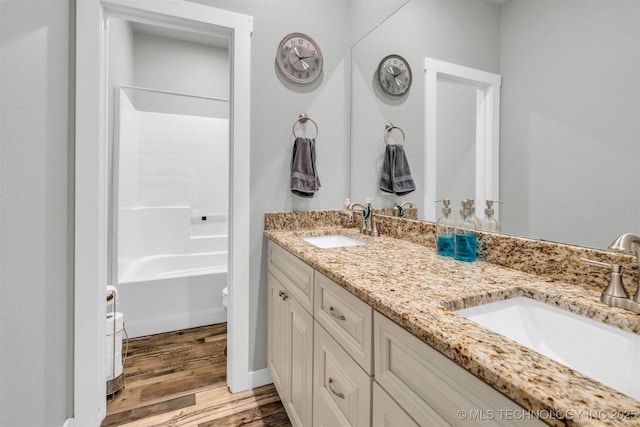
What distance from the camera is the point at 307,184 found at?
1.78m

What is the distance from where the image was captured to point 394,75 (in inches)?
65.8

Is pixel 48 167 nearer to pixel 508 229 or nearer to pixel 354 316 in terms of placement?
pixel 354 316

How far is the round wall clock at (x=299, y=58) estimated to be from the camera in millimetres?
→ 1744

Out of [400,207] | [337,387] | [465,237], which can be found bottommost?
[337,387]

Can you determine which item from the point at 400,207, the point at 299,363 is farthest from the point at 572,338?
the point at 400,207

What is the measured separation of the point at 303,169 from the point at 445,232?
91cm

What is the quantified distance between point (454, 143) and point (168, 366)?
6.86 ft

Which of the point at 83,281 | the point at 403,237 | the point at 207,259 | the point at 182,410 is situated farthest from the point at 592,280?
the point at 207,259

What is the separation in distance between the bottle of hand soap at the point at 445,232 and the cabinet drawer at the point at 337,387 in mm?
545

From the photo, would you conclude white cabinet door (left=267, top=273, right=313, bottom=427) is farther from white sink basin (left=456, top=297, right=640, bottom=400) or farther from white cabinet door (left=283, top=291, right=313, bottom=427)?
white sink basin (left=456, top=297, right=640, bottom=400)

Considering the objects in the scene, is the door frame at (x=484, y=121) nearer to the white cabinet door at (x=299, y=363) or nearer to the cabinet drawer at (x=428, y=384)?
the cabinet drawer at (x=428, y=384)

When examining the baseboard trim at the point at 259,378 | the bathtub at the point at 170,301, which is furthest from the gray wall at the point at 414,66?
the bathtub at the point at 170,301

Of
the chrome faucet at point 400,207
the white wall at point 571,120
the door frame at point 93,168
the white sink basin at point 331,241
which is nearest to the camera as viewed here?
the white wall at point 571,120

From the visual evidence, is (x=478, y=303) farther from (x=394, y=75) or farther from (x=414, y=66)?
(x=394, y=75)
